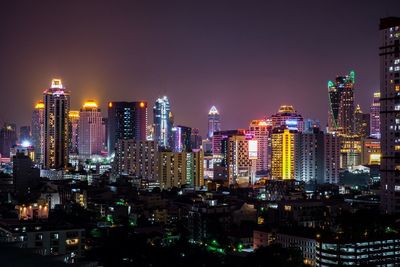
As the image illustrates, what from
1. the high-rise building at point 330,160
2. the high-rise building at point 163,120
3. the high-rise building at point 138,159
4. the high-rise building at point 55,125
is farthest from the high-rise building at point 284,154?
the high-rise building at point 163,120

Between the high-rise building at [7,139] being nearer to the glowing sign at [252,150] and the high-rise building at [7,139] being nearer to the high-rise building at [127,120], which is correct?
the high-rise building at [127,120]

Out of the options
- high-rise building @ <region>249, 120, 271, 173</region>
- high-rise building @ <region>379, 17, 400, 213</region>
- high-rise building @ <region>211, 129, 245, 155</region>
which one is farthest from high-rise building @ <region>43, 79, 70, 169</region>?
high-rise building @ <region>379, 17, 400, 213</region>

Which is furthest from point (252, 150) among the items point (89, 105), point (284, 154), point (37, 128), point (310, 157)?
point (89, 105)

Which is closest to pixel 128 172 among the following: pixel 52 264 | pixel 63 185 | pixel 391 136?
pixel 63 185

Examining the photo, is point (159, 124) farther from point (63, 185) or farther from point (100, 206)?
point (100, 206)

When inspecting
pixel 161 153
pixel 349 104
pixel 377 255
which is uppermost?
pixel 349 104

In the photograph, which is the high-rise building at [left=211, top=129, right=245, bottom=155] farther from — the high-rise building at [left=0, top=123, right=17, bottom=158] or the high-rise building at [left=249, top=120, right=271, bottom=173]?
the high-rise building at [left=0, top=123, right=17, bottom=158]
